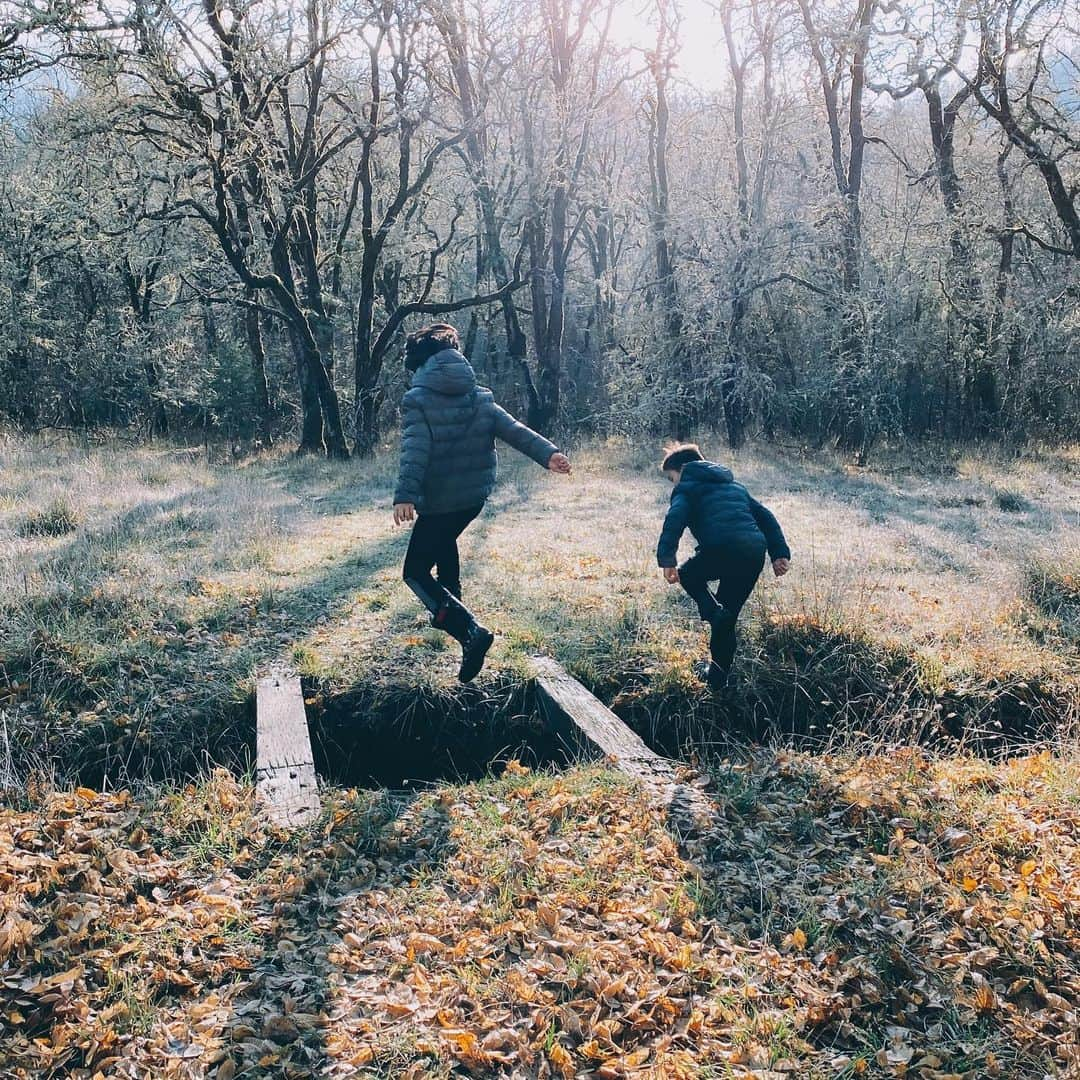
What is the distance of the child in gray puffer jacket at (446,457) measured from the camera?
568 cm

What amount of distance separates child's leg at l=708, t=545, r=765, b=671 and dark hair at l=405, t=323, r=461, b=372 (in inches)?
88.0

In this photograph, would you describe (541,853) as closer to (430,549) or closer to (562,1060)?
(562,1060)

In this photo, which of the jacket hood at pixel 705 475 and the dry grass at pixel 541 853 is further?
the jacket hood at pixel 705 475

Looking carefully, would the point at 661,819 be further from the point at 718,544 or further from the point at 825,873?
the point at 718,544

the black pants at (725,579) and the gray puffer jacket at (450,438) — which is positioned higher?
the gray puffer jacket at (450,438)

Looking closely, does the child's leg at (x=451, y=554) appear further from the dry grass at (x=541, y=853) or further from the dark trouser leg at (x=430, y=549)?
the dry grass at (x=541, y=853)

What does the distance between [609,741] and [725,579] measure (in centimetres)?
128

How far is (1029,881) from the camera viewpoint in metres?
3.88

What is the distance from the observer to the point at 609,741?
217 inches

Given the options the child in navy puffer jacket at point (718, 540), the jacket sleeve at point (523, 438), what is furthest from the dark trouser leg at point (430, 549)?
the child in navy puffer jacket at point (718, 540)

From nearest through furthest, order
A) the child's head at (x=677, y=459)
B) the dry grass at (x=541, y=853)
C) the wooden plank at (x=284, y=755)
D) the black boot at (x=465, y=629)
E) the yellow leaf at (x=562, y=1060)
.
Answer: the yellow leaf at (x=562, y=1060) → the dry grass at (x=541, y=853) → the wooden plank at (x=284, y=755) → the black boot at (x=465, y=629) → the child's head at (x=677, y=459)

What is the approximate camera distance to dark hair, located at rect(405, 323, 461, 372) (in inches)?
230

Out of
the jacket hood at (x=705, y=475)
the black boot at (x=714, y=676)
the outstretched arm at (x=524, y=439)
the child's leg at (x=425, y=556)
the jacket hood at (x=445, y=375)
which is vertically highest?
the jacket hood at (x=445, y=375)

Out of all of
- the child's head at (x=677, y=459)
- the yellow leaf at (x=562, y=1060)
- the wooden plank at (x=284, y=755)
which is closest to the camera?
the yellow leaf at (x=562, y=1060)
